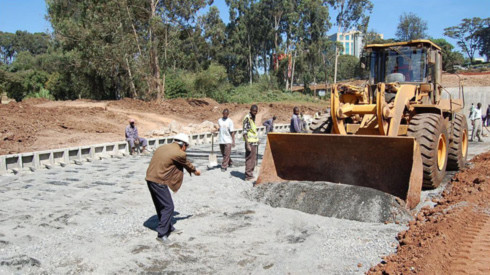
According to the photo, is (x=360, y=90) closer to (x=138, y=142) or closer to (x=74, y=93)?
(x=138, y=142)

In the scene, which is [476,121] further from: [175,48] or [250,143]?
[175,48]

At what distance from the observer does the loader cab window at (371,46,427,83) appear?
28.5 ft

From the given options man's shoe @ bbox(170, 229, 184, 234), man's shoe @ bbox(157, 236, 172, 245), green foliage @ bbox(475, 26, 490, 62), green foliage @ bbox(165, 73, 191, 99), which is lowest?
man's shoe @ bbox(170, 229, 184, 234)

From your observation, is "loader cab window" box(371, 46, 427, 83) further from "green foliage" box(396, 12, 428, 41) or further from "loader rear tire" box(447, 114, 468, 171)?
"green foliage" box(396, 12, 428, 41)

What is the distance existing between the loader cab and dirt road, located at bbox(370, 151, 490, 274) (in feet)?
9.11

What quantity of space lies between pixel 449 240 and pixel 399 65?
16.6 ft

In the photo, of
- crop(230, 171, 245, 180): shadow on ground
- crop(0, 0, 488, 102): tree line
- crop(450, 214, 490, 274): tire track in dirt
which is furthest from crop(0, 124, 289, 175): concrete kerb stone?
crop(0, 0, 488, 102): tree line

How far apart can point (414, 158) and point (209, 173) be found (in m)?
4.94

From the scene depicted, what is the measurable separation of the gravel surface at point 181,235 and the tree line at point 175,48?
2336 centimetres

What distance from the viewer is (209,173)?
32.7 feet

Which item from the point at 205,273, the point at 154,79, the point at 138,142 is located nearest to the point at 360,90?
the point at 205,273

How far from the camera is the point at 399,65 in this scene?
8.98m

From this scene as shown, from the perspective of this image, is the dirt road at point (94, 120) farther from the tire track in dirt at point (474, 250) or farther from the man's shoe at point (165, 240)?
the tire track in dirt at point (474, 250)

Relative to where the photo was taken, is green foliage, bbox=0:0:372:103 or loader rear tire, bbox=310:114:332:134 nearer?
loader rear tire, bbox=310:114:332:134
